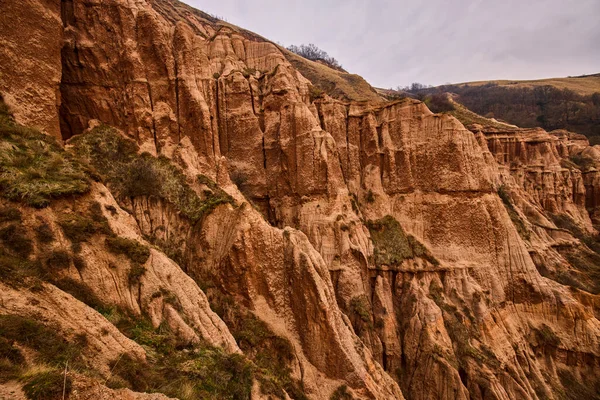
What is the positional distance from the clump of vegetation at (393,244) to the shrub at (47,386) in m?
19.7

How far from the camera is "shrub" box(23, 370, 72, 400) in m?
4.05

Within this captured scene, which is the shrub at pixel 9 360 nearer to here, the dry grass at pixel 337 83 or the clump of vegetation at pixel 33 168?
the clump of vegetation at pixel 33 168

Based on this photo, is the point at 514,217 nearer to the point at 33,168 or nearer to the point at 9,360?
the point at 9,360

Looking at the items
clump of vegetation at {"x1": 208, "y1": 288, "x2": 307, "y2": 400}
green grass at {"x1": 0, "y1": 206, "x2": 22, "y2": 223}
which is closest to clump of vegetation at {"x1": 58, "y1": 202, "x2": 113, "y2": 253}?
green grass at {"x1": 0, "y1": 206, "x2": 22, "y2": 223}

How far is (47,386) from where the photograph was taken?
4.16m

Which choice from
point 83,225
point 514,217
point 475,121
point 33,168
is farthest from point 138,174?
point 475,121

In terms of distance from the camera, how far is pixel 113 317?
8.27m

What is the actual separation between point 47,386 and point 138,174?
12.9m

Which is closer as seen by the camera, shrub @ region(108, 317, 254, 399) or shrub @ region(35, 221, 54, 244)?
shrub @ region(108, 317, 254, 399)

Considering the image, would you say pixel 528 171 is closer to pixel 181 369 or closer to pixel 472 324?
pixel 472 324

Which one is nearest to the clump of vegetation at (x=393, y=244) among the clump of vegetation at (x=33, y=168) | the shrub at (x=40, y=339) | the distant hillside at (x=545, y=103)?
the clump of vegetation at (x=33, y=168)

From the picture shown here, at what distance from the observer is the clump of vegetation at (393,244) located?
21719mm

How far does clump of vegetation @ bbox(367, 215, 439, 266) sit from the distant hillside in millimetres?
77536

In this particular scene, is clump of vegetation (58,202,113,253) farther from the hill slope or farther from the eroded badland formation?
the hill slope
